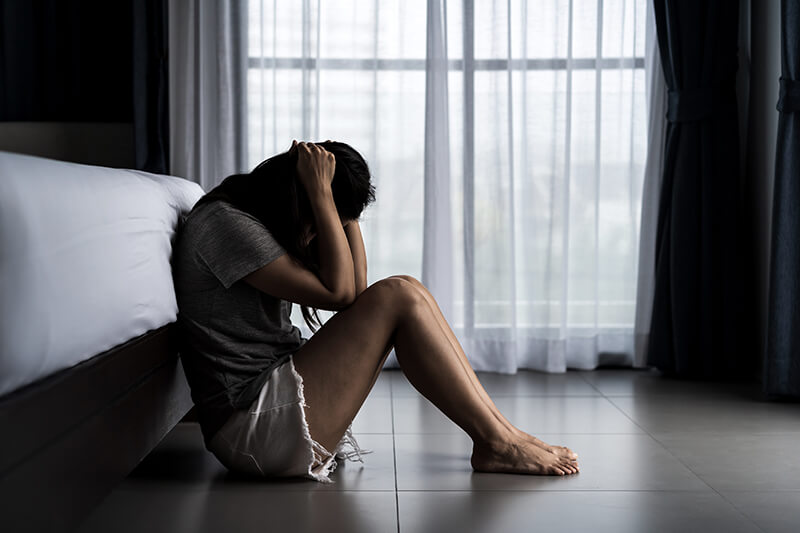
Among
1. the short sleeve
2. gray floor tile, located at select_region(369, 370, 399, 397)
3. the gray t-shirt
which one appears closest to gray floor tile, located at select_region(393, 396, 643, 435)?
gray floor tile, located at select_region(369, 370, 399, 397)

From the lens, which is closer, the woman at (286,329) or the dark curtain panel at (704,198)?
the woman at (286,329)

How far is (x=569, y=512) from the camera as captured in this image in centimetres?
175

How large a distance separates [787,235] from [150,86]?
8.76 ft

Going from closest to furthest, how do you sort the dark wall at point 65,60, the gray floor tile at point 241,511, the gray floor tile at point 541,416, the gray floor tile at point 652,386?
1. the gray floor tile at point 241,511
2. the gray floor tile at point 541,416
3. the gray floor tile at point 652,386
4. the dark wall at point 65,60

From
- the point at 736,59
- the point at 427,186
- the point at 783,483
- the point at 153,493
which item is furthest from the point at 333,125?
the point at 783,483

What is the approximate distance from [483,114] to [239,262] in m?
2.04

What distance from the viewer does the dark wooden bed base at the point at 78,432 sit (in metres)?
1.09

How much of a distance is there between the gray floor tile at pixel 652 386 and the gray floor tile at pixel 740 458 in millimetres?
622

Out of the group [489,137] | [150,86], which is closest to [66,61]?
[150,86]

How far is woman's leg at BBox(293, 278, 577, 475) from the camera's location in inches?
73.9

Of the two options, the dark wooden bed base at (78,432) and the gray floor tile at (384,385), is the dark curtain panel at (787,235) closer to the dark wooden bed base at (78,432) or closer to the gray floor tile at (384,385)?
the gray floor tile at (384,385)

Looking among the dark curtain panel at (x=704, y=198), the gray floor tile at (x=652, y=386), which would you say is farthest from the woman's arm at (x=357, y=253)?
the dark curtain panel at (x=704, y=198)

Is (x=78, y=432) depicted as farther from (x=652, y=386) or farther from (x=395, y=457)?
(x=652, y=386)

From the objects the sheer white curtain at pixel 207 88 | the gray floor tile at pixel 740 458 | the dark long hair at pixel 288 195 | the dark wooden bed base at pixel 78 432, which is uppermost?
the sheer white curtain at pixel 207 88
